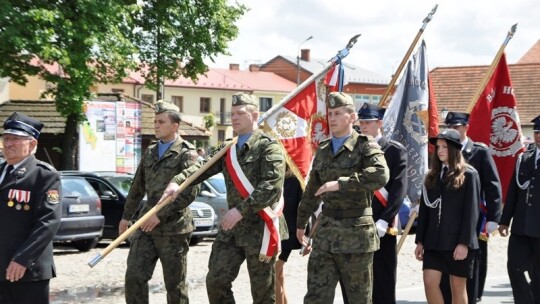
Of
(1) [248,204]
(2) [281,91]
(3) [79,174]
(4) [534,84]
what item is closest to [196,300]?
(1) [248,204]

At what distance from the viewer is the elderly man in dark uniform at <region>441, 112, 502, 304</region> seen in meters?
9.25

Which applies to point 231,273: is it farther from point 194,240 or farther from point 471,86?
point 471,86

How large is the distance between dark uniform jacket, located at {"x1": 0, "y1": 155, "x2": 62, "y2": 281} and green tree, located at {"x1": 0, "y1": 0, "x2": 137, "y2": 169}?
55.5ft

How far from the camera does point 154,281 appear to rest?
42.8 feet

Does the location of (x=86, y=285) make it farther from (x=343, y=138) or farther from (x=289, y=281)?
(x=343, y=138)

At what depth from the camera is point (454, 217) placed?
842 cm

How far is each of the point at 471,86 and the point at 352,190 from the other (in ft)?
153

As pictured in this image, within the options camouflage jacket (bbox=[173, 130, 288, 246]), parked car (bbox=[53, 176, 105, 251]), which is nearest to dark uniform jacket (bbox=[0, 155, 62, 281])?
camouflage jacket (bbox=[173, 130, 288, 246])

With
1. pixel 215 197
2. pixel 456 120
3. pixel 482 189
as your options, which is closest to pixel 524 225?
pixel 482 189

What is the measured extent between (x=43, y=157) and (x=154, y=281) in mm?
22925

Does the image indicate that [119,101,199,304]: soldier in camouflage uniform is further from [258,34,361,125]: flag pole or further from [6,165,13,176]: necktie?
[6,165,13,176]: necktie

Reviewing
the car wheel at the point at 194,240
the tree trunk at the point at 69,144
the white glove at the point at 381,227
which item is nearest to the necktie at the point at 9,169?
the white glove at the point at 381,227

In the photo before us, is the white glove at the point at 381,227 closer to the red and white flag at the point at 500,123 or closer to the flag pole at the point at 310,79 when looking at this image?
the flag pole at the point at 310,79

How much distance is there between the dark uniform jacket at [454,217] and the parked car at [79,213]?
9.11 metres
